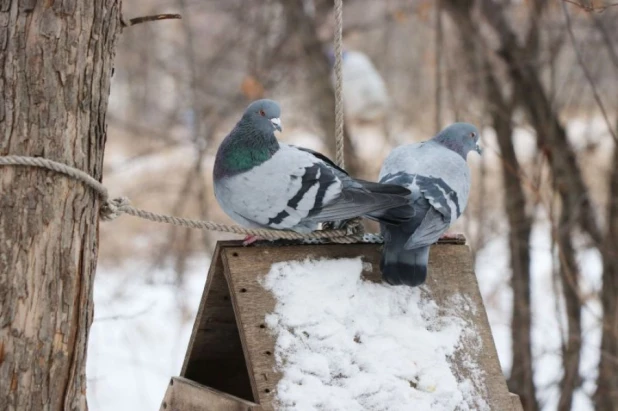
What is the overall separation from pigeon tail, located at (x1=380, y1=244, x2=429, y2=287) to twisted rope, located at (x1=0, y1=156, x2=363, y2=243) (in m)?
0.15

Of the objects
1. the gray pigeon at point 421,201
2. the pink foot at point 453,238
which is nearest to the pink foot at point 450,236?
the pink foot at point 453,238

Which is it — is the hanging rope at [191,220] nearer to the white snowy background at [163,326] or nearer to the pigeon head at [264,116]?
the pigeon head at [264,116]

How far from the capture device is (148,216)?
85.7 inches

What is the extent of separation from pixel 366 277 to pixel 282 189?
369 millimetres

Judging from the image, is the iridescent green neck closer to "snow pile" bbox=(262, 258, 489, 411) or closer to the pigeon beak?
the pigeon beak

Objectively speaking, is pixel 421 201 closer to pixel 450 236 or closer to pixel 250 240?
pixel 450 236

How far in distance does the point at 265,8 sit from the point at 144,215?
4715mm

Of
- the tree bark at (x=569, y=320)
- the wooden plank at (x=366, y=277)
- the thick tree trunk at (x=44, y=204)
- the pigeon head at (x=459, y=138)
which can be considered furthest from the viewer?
the tree bark at (x=569, y=320)

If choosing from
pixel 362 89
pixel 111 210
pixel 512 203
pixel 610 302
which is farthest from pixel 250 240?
pixel 362 89

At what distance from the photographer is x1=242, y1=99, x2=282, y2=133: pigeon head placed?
2326mm

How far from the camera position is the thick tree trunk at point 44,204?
6.11 feet

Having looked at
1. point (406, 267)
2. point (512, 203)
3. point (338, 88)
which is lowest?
point (406, 267)

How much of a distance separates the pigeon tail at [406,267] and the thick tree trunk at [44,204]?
838 mm

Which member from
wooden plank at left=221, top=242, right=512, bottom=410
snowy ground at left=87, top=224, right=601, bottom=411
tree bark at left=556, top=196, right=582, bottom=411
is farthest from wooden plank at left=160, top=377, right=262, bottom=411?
snowy ground at left=87, top=224, right=601, bottom=411
